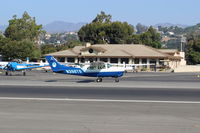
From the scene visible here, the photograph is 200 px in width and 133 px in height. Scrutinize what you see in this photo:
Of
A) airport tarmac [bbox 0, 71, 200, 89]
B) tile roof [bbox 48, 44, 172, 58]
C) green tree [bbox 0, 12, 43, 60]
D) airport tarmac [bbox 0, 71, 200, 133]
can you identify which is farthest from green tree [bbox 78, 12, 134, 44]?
airport tarmac [bbox 0, 71, 200, 133]

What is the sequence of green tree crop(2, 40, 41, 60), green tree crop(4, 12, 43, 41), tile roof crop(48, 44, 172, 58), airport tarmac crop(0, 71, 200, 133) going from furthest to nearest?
1. green tree crop(4, 12, 43, 41)
2. green tree crop(2, 40, 41, 60)
3. tile roof crop(48, 44, 172, 58)
4. airport tarmac crop(0, 71, 200, 133)

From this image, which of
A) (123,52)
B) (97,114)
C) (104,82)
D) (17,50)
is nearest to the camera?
(97,114)

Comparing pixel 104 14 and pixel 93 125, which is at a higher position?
pixel 104 14

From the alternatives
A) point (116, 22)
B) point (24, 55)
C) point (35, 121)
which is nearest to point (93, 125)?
point (35, 121)

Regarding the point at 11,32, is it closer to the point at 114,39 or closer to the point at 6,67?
the point at 114,39

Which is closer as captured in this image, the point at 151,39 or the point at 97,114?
the point at 97,114

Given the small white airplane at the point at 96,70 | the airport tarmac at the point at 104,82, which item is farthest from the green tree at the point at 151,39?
the small white airplane at the point at 96,70

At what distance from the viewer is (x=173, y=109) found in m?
22.6

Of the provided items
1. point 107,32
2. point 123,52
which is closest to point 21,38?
point 107,32

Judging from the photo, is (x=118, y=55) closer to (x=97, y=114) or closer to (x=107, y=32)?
(x=107, y=32)

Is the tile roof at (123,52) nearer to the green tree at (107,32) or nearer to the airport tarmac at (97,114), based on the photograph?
the green tree at (107,32)

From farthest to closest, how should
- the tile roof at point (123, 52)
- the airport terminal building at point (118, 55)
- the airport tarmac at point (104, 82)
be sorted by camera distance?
1. the airport terminal building at point (118, 55)
2. the tile roof at point (123, 52)
3. the airport tarmac at point (104, 82)

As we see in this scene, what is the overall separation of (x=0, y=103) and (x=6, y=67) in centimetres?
3701

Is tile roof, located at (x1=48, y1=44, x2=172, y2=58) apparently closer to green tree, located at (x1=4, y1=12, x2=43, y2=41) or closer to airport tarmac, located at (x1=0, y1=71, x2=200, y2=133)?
green tree, located at (x1=4, y1=12, x2=43, y2=41)
